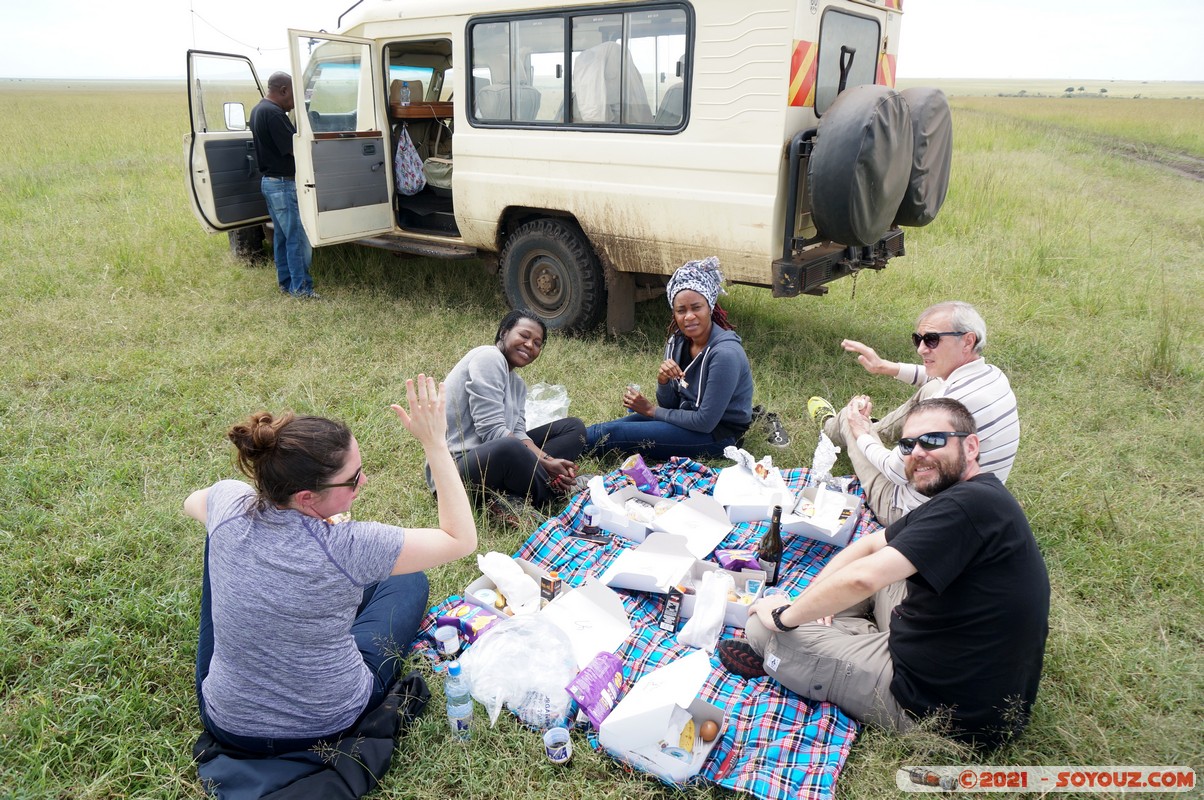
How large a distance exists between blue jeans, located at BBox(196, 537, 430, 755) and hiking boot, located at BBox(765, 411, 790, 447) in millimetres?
2177

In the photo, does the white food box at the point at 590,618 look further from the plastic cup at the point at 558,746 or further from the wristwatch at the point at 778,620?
the wristwatch at the point at 778,620

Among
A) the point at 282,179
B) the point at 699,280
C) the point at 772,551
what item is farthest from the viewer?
the point at 282,179

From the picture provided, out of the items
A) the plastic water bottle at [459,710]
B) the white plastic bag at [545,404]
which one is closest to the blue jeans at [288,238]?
the white plastic bag at [545,404]

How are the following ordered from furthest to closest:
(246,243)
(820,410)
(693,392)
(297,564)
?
(246,243)
(820,410)
(693,392)
(297,564)

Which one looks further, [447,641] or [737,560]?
[737,560]

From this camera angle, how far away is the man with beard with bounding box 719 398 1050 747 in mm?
2027

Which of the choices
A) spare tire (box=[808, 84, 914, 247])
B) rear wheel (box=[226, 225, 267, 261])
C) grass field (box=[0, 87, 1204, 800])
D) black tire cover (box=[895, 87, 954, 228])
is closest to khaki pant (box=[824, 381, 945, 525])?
grass field (box=[0, 87, 1204, 800])

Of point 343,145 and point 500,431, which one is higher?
point 343,145

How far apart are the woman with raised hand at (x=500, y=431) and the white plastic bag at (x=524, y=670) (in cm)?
96

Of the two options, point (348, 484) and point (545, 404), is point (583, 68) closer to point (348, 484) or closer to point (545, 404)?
point (545, 404)

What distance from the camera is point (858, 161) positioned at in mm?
4188

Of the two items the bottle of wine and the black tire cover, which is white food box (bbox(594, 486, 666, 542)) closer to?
the bottle of wine

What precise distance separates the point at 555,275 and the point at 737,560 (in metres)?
3.31

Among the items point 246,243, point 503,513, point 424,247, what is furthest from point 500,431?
point 246,243
